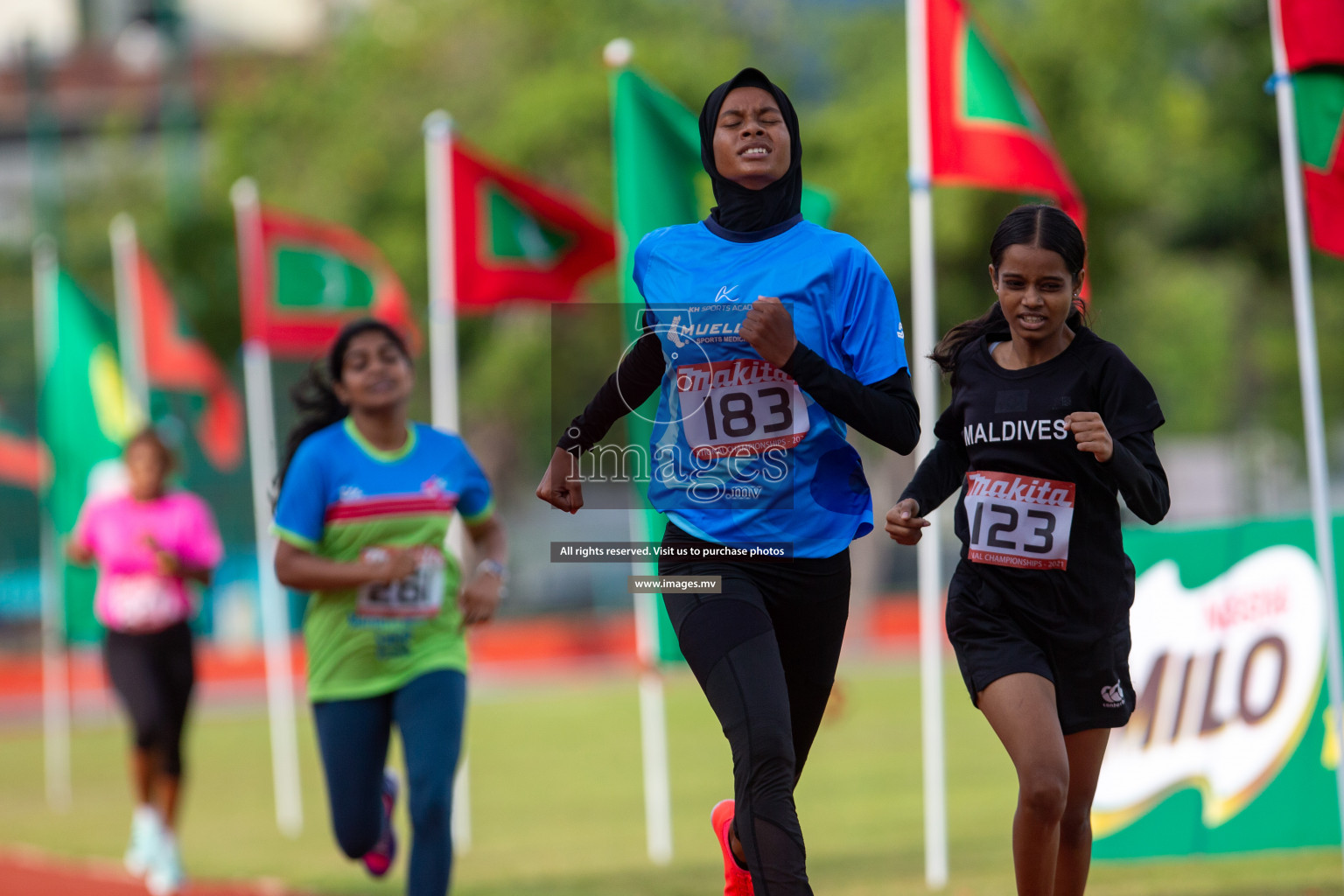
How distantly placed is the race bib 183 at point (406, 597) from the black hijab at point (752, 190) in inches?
86.1

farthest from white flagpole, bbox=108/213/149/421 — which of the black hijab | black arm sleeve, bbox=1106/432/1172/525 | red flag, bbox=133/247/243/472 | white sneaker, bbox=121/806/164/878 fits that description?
black arm sleeve, bbox=1106/432/1172/525

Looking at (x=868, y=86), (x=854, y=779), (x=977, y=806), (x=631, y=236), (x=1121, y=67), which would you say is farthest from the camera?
(x=868, y=86)

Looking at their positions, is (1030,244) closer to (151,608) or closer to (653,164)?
(653,164)

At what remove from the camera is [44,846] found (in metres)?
12.2

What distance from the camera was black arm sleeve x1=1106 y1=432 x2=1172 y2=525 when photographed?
453 cm

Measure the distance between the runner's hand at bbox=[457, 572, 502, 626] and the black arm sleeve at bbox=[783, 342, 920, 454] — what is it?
7.37ft

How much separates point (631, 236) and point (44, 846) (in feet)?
20.8

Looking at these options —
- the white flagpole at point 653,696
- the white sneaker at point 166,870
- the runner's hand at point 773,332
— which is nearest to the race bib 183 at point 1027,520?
the runner's hand at point 773,332

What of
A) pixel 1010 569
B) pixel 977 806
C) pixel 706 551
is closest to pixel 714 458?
pixel 706 551

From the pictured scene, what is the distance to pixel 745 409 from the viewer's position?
4637 millimetres

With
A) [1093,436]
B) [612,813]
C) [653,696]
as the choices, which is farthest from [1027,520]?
[612,813]

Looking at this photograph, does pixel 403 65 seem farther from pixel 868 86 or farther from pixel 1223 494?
pixel 1223 494

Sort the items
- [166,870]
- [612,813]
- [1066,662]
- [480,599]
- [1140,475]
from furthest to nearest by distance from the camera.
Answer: [612,813] < [166,870] < [480,599] < [1066,662] < [1140,475]

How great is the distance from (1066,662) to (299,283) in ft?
30.3
